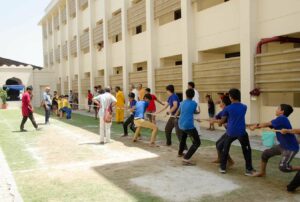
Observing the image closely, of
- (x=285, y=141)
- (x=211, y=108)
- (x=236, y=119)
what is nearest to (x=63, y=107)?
(x=211, y=108)

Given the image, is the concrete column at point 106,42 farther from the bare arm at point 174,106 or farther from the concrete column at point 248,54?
the bare arm at point 174,106

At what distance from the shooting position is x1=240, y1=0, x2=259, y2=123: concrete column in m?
11.9

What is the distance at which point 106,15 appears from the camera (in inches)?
976

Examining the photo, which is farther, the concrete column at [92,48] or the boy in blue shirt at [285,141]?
the concrete column at [92,48]

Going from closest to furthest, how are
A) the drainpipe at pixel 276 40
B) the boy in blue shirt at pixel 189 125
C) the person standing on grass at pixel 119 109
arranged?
the boy in blue shirt at pixel 189 125 → the drainpipe at pixel 276 40 → the person standing on grass at pixel 119 109

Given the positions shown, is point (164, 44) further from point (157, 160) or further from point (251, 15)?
point (157, 160)

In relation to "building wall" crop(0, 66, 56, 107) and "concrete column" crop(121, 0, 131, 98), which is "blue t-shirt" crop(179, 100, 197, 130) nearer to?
"concrete column" crop(121, 0, 131, 98)

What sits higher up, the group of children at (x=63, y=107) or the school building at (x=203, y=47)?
the school building at (x=203, y=47)

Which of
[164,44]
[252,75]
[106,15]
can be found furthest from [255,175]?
[106,15]

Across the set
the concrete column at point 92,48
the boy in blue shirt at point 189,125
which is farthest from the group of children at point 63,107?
the boy in blue shirt at point 189,125

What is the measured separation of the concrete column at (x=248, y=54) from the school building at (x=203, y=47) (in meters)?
0.03

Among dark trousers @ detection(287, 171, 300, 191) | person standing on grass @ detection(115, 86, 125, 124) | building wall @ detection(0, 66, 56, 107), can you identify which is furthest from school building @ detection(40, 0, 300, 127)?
building wall @ detection(0, 66, 56, 107)

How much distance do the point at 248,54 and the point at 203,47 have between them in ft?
11.1

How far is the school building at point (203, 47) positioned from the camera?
11266 millimetres
